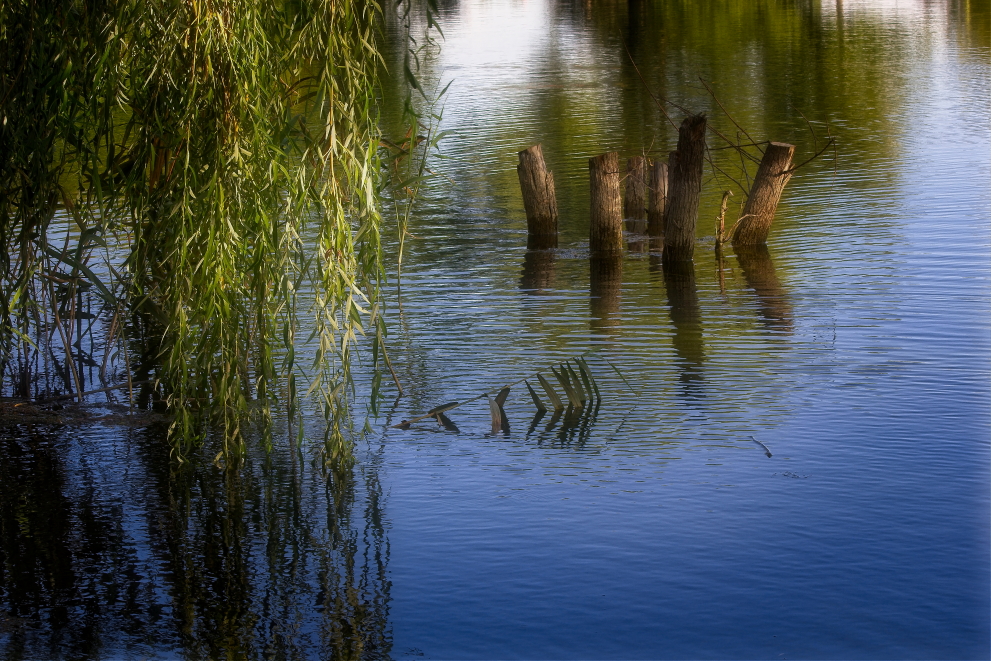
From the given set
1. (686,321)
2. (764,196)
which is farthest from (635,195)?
(686,321)

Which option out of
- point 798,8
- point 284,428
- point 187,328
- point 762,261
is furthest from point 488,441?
point 798,8

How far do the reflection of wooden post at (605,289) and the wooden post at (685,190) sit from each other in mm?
683

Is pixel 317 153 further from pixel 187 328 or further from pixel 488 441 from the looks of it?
pixel 488 441

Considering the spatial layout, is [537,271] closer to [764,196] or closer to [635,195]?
[764,196]

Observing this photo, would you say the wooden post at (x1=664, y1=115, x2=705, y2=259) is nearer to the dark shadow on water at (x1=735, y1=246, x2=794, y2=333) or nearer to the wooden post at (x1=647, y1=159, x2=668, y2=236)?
the dark shadow on water at (x1=735, y1=246, x2=794, y2=333)

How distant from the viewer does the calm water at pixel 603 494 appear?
6.14m

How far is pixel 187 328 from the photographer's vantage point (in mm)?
7434

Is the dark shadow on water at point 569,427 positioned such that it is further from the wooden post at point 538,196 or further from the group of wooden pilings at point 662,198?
the wooden post at point 538,196

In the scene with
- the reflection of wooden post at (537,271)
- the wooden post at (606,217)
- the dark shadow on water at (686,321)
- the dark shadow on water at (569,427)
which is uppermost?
the wooden post at (606,217)

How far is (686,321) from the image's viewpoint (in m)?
11.9

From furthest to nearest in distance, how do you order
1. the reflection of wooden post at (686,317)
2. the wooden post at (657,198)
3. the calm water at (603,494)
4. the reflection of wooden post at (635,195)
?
the reflection of wooden post at (635,195)
the wooden post at (657,198)
the reflection of wooden post at (686,317)
the calm water at (603,494)

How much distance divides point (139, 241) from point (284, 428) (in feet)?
7.18

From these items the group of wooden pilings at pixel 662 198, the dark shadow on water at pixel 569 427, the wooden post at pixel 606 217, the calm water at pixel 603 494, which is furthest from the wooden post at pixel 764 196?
the dark shadow on water at pixel 569 427

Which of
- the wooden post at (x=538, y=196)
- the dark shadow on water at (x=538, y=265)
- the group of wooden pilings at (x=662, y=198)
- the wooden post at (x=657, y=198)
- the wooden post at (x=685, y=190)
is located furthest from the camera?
the wooden post at (x=657, y=198)
